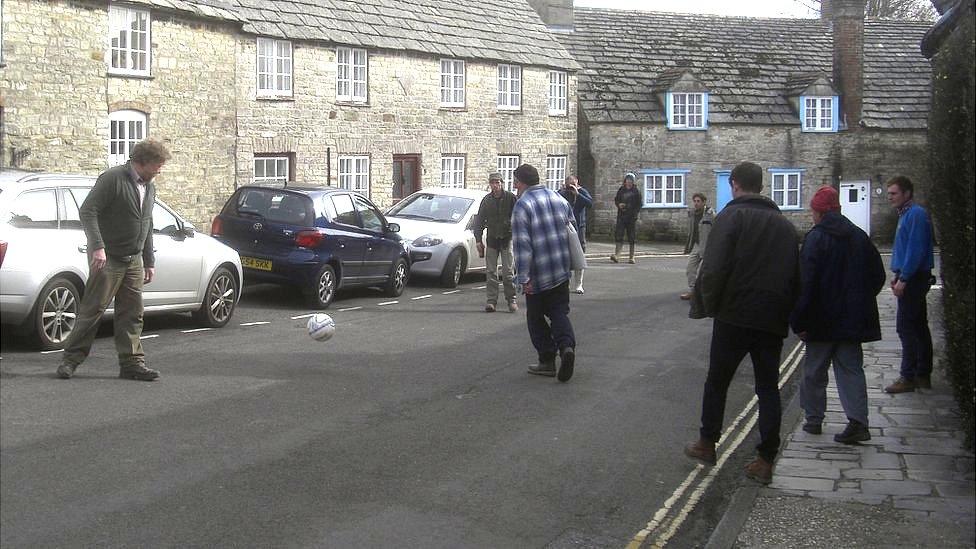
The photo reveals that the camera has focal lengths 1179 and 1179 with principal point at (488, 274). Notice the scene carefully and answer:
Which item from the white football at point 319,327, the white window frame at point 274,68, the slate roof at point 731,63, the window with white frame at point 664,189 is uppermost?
the slate roof at point 731,63

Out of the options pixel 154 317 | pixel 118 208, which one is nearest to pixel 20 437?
pixel 118 208

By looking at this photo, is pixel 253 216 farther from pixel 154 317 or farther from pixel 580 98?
pixel 580 98

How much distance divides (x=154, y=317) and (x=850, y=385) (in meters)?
8.75

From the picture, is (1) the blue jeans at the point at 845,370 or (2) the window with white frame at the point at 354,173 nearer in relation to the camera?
(1) the blue jeans at the point at 845,370

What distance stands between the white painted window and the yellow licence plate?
22.3 m

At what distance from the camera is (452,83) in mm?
33125

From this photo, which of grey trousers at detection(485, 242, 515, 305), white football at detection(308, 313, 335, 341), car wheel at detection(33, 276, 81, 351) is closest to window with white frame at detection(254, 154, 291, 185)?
grey trousers at detection(485, 242, 515, 305)

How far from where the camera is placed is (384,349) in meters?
12.5

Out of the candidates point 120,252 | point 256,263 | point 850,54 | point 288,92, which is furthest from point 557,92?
point 120,252

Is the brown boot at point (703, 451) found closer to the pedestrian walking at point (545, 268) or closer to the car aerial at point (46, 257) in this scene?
the pedestrian walking at point (545, 268)

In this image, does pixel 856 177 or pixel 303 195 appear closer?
pixel 303 195

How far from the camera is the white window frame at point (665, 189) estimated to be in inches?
1580

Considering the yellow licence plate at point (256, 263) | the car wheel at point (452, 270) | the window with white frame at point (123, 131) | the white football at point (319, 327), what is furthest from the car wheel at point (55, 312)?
the window with white frame at point (123, 131)

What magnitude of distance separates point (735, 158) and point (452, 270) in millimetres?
23248
